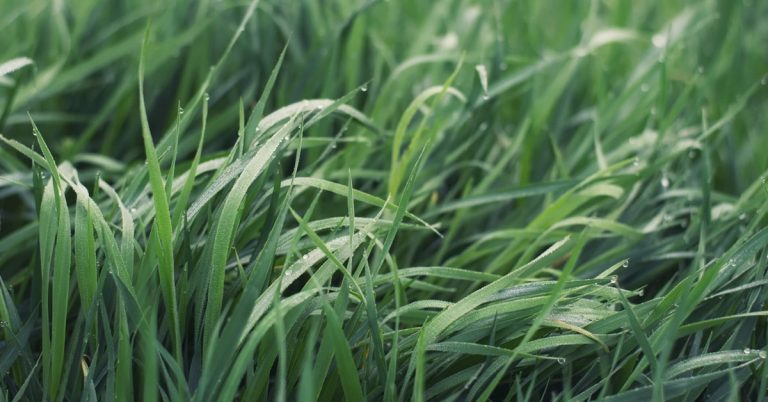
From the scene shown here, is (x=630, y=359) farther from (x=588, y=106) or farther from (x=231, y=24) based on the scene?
(x=231, y=24)

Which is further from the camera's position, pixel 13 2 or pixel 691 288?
pixel 13 2

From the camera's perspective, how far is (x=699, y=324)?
39.9 inches

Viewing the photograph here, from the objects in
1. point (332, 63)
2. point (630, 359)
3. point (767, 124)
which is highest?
point (332, 63)

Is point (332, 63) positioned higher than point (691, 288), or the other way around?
point (332, 63)

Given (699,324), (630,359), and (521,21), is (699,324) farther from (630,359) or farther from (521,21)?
(521,21)

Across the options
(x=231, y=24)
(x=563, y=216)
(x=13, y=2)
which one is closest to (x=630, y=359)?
(x=563, y=216)

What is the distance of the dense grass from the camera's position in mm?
994

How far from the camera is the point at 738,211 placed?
4.19 ft

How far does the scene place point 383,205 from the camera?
3.50 ft

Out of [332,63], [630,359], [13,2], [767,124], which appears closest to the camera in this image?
[630,359]

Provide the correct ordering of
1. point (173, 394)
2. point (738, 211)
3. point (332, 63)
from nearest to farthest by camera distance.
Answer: point (173, 394), point (738, 211), point (332, 63)

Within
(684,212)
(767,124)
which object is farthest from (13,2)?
(767,124)

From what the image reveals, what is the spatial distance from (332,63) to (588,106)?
1.90 ft

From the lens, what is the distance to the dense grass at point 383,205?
3.26 feet
